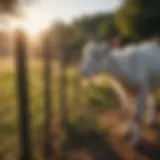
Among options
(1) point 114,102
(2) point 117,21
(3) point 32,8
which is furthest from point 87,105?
(3) point 32,8

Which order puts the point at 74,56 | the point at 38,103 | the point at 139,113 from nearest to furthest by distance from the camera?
the point at 74,56, the point at 38,103, the point at 139,113

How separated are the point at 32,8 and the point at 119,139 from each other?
838mm

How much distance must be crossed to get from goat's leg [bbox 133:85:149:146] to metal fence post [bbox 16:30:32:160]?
582mm

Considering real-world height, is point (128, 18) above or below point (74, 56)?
above

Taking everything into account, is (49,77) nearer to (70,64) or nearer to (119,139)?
(70,64)

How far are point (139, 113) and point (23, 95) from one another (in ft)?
2.33

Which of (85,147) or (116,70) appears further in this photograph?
(116,70)

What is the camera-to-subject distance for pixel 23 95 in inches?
74.8

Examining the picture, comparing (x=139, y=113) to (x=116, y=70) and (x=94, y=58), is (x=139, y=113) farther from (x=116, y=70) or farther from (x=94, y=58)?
(x=94, y=58)

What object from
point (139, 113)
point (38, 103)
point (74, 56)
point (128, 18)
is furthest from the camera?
point (139, 113)

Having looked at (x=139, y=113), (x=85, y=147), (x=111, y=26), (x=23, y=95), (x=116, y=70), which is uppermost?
(x=111, y=26)

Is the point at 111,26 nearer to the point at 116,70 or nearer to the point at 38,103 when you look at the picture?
the point at 116,70

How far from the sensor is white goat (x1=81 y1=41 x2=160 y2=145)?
2.09 metres

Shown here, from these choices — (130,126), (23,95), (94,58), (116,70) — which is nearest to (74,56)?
(94,58)
